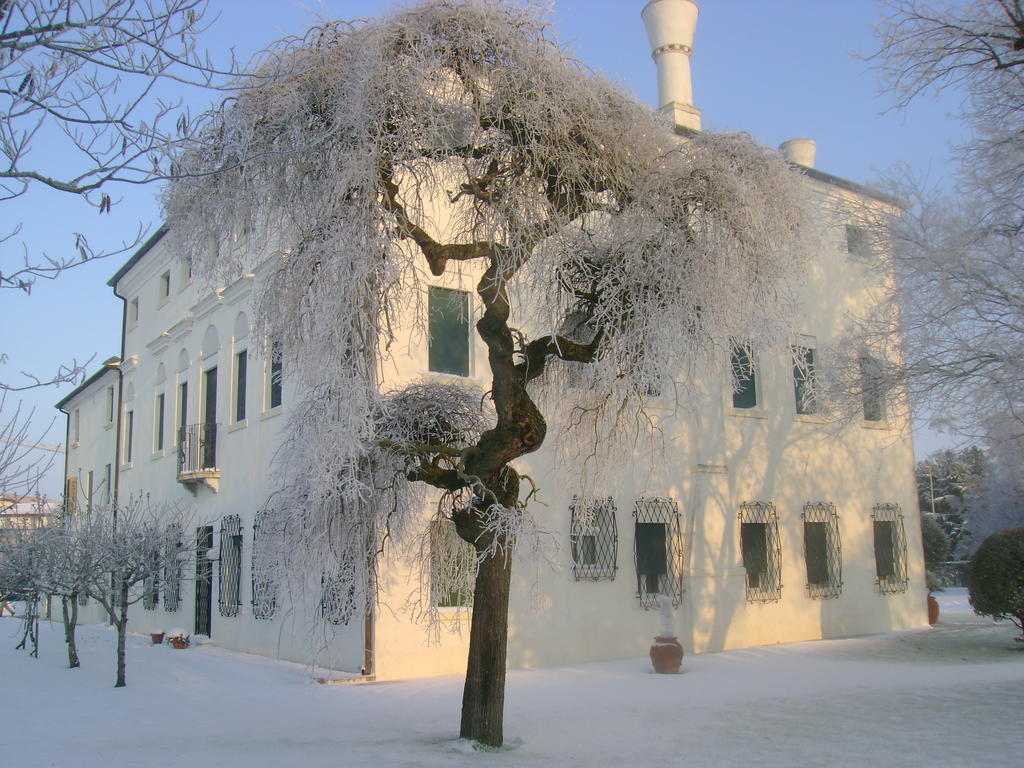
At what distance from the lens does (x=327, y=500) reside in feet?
25.2

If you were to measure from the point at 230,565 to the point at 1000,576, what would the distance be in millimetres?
13181

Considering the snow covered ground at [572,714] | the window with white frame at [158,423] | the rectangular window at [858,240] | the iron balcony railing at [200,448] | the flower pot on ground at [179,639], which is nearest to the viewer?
the snow covered ground at [572,714]

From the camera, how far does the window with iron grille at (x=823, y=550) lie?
17688 mm

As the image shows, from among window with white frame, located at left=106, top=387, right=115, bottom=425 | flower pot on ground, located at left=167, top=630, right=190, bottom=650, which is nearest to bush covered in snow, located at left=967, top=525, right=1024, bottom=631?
flower pot on ground, located at left=167, top=630, right=190, bottom=650

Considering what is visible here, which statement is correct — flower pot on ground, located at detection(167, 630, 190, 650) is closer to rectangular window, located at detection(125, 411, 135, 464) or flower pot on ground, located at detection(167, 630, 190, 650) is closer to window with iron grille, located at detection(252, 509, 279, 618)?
rectangular window, located at detection(125, 411, 135, 464)

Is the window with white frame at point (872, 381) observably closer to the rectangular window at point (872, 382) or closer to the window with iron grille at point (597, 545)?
the rectangular window at point (872, 382)

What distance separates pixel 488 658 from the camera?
7.51 meters

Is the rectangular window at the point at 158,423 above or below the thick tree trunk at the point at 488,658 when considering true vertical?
above

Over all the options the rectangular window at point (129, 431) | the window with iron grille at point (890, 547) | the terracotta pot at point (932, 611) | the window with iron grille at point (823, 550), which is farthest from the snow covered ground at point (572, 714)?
the rectangular window at point (129, 431)

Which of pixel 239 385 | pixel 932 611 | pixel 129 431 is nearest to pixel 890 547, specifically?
pixel 932 611

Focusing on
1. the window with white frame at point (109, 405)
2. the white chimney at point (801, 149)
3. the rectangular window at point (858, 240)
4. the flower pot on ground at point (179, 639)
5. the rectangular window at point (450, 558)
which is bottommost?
the flower pot on ground at point (179, 639)

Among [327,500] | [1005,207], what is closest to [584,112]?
[327,500]

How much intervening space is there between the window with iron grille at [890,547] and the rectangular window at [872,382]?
452 centimetres

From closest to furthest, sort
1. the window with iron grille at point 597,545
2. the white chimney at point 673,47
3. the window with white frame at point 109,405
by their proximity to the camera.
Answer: the window with iron grille at point 597,545
the white chimney at point 673,47
the window with white frame at point 109,405
